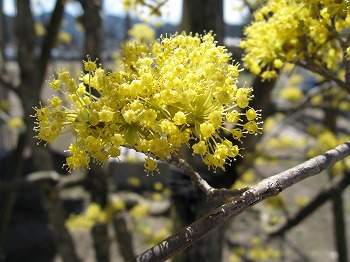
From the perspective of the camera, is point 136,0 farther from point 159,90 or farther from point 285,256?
point 285,256

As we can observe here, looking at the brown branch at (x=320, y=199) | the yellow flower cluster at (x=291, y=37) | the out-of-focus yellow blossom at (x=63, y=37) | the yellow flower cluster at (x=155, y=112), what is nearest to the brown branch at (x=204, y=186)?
the yellow flower cluster at (x=155, y=112)

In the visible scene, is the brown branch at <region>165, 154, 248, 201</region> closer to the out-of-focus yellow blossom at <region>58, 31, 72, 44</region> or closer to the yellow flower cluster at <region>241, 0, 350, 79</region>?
the yellow flower cluster at <region>241, 0, 350, 79</region>

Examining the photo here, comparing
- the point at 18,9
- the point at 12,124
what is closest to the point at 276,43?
the point at 18,9

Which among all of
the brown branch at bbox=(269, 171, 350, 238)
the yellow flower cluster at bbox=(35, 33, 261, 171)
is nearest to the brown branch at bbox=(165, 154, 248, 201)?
the yellow flower cluster at bbox=(35, 33, 261, 171)

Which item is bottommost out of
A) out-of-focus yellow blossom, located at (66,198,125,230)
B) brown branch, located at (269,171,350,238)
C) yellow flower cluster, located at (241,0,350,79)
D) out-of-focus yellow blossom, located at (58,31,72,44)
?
brown branch, located at (269,171,350,238)

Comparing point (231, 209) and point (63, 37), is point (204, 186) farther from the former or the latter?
point (63, 37)

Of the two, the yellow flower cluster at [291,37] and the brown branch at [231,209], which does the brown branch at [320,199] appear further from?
the brown branch at [231,209]
